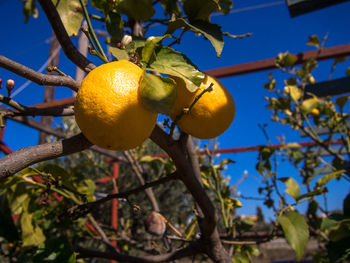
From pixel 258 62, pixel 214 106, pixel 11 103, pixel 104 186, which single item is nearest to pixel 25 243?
pixel 11 103

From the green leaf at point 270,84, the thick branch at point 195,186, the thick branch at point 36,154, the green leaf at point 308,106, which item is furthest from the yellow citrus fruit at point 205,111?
the green leaf at point 270,84

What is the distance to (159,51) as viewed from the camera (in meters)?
0.43

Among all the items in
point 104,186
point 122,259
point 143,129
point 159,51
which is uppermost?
point 104,186

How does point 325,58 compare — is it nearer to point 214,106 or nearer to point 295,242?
point 295,242

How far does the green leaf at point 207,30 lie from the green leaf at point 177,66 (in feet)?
0.17

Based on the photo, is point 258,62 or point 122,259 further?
point 258,62

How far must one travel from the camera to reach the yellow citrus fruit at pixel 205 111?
1.55 ft

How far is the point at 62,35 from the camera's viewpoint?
0.42 m

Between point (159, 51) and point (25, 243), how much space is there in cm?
87

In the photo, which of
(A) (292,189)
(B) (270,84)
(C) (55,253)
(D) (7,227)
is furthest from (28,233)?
(B) (270,84)

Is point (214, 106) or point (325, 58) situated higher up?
point (325, 58)

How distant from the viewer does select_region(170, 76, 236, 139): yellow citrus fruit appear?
47cm

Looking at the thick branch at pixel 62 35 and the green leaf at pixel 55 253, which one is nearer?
the thick branch at pixel 62 35

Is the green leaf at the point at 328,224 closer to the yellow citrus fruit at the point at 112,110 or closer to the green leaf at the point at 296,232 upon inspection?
the green leaf at the point at 296,232
